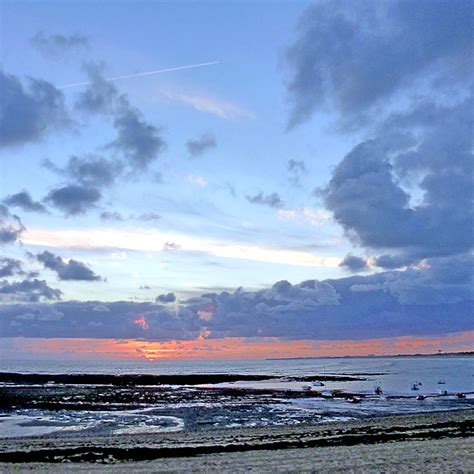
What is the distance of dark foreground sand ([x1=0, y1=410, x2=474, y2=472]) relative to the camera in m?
20.2

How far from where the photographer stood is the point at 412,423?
113ft

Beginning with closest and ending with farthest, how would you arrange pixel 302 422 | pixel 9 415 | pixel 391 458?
pixel 391 458, pixel 302 422, pixel 9 415

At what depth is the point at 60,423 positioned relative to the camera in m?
38.8

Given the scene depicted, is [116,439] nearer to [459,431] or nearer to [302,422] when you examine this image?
[302,422]

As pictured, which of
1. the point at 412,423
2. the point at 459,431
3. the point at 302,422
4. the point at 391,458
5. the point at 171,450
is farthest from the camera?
the point at 302,422

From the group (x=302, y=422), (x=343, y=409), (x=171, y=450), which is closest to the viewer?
(x=171, y=450)

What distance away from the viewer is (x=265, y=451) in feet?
77.2

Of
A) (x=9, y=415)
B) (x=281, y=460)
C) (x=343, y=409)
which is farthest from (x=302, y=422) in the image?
(x=9, y=415)

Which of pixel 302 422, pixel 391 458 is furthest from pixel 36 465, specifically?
pixel 302 422

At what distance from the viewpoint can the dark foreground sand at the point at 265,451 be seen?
2025 cm

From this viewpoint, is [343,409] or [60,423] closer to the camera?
[60,423]

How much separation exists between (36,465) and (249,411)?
26180 mm

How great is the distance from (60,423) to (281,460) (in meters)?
23.0

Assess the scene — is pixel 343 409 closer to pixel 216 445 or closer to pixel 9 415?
pixel 216 445
